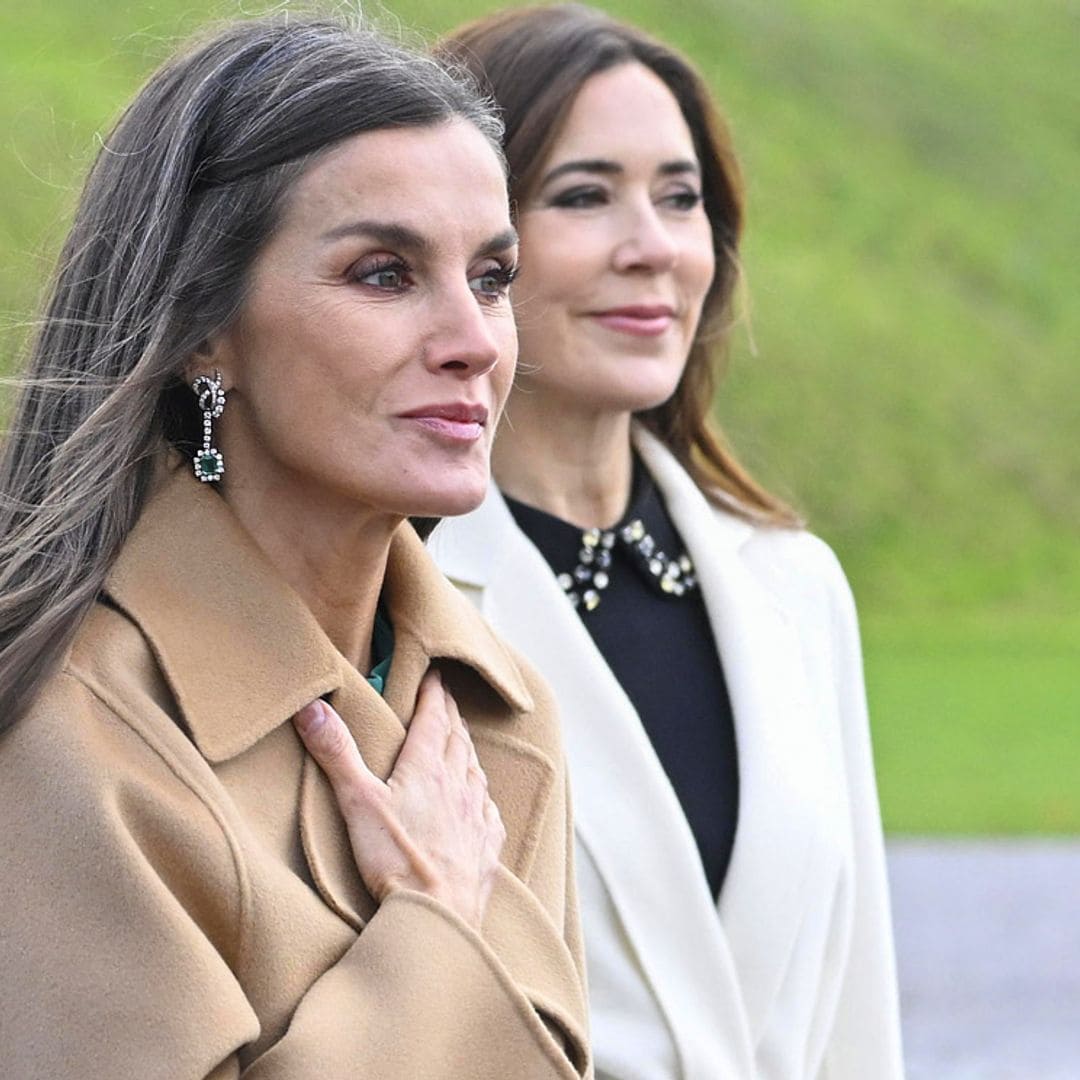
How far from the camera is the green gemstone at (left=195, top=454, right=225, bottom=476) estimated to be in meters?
2.56

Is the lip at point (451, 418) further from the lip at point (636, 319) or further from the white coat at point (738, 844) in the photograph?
the lip at point (636, 319)

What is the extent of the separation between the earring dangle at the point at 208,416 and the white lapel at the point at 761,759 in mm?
1193

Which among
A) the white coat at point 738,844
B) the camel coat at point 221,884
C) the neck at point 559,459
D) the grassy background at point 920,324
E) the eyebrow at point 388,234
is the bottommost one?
the grassy background at point 920,324

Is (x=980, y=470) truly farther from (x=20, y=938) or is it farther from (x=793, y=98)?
(x=20, y=938)

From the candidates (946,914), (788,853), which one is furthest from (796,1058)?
(946,914)

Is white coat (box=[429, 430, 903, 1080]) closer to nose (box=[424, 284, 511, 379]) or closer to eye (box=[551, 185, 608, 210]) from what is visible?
eye (box=[551, 185, 608, 210])

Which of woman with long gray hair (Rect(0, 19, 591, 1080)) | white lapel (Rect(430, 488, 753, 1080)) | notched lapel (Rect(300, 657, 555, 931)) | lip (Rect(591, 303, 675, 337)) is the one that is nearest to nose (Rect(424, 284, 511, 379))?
woman with long gray hair (Rect(0, 19, 591, 1080))

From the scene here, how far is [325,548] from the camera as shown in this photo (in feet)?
8.60

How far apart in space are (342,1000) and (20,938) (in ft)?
1.10

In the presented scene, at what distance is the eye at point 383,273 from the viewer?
249 cm

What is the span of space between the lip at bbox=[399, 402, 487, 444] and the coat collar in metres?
0.23

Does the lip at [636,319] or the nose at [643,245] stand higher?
the nose at [643,245]

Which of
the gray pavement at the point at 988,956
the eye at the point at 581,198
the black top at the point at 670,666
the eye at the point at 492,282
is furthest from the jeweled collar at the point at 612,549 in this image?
the gray pavement at the point at 988,956

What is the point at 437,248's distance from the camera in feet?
8.25
